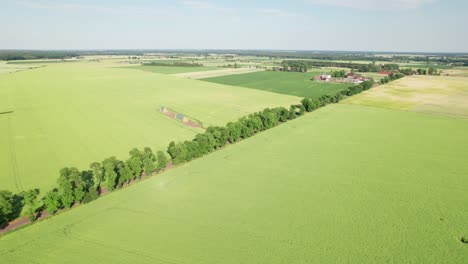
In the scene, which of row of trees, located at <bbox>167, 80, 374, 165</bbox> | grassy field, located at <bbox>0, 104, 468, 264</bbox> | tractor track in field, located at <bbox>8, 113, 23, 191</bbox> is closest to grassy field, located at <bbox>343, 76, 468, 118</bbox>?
row of trees, located at <bbox>167, 80, 374, 165</bbox>

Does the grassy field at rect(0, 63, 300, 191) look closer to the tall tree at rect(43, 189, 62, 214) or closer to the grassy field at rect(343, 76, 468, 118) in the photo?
the tall tree at rect(43, 189, 62, 214)

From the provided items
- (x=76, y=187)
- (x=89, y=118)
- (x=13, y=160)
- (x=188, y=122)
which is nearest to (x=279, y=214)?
(x=76, y=187)

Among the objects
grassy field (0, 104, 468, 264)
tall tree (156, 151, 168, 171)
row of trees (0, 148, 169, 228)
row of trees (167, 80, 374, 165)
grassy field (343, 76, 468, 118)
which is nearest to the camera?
grassy field (0, 104, 468, 264)

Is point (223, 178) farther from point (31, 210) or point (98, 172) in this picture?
point (31, 210)

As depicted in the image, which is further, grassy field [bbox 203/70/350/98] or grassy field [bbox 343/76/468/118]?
grassy field [bbox 203/70/350/98]

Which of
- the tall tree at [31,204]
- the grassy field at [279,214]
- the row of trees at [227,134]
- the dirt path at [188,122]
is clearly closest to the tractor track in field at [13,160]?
the tall tree at [31,204]

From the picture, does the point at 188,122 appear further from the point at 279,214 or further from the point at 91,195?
the point at 279,214

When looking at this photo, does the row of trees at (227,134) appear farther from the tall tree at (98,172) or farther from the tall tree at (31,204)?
the tall tree at (31,204)

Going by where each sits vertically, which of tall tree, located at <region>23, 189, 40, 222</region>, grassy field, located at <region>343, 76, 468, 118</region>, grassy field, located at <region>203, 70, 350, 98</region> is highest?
grassy field, located at <region>203, 70, 350, 98</region>
